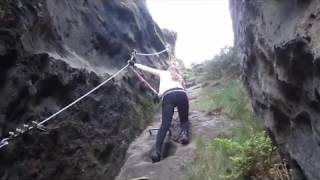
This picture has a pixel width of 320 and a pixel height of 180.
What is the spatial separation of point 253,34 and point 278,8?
51.9 inches

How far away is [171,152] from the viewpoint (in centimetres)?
851

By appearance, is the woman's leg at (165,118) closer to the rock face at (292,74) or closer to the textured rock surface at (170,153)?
the textured rock surface at (170,153)

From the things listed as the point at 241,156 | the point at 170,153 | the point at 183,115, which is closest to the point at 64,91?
the point at 170,153

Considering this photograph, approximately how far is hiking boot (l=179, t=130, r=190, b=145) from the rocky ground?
3.8 inches

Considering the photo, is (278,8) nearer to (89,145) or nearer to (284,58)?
(284,58)

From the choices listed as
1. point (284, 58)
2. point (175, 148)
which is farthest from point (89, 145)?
point (284, 58)

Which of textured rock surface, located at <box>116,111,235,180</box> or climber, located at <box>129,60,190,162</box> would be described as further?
climber, located at <box>129,60,190,162</box>

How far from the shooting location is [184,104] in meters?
8.72

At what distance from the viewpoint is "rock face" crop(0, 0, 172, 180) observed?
5859 millimetres

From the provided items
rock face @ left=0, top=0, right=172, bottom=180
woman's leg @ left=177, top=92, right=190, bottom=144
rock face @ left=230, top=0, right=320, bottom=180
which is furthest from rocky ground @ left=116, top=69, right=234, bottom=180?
rock face @ left=230, top=0, right=320, bottom=180

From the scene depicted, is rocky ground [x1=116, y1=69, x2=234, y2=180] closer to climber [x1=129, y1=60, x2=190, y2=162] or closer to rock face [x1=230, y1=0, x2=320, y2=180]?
climber [x1=129, y1=60, x2=190, y2=162]

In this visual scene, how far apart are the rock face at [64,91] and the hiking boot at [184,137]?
128 cm

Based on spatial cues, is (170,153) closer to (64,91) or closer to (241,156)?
(241,156)

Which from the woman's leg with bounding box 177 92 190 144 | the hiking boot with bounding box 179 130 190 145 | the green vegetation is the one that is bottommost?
the green vegetation
